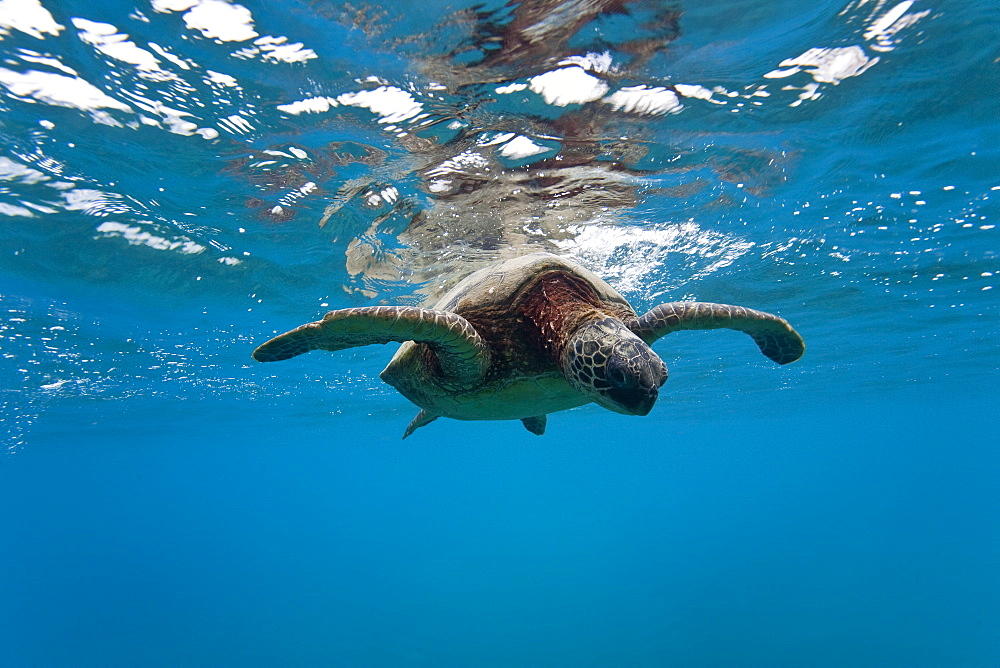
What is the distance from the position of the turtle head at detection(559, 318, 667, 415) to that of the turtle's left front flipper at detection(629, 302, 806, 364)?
0.71 metres

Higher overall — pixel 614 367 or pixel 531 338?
pixel 531 338

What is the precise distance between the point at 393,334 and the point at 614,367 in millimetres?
2029

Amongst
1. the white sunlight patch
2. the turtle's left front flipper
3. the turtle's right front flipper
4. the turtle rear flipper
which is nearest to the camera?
the turtle's right front flipper

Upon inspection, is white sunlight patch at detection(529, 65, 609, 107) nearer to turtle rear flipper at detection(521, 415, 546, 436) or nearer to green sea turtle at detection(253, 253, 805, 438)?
green sea turtle at detection(253, 253, 805, 438)

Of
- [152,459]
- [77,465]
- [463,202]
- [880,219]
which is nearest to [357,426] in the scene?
[152,459]

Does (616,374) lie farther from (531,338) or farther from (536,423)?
(536,423)

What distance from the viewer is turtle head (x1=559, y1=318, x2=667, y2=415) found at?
355cm

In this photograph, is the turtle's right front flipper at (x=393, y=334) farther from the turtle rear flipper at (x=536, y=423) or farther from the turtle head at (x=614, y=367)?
the turtle rear flipper at (x=536, y=423)

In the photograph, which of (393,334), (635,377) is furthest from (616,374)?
(393,334)

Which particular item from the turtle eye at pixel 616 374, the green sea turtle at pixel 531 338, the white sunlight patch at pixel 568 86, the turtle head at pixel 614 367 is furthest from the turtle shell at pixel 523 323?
the white sunlight patch at pixel 568 86

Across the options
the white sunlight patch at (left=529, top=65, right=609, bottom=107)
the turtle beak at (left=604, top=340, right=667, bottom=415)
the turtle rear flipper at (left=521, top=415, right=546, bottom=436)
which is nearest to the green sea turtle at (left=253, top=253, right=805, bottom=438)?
the turtle beak at (left=604, top=340, right=667, bottom=415)

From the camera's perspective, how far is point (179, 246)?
405 inches

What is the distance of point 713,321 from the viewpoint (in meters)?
4.66

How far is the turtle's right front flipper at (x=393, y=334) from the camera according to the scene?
13.4 ft
